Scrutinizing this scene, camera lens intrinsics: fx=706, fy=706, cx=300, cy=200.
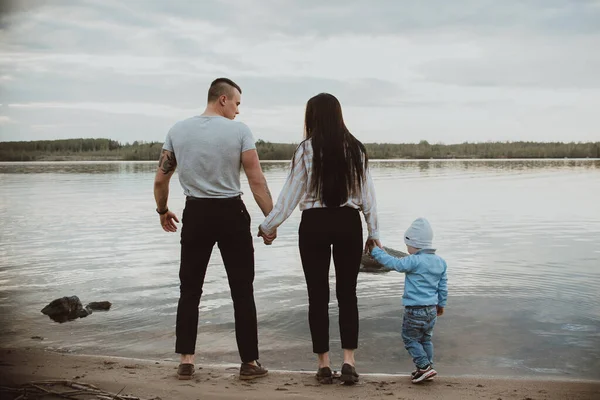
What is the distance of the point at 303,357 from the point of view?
22.2ft

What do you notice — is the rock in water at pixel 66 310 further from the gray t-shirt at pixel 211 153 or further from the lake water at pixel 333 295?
the gray t-shirt at pixel 211 153

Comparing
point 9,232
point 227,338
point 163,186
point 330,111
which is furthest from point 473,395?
point 9,232

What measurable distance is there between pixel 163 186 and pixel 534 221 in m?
16.6

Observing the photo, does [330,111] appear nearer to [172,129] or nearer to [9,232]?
[172,129]

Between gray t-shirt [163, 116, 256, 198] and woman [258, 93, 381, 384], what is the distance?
0.39m

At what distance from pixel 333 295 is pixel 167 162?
4.95 m

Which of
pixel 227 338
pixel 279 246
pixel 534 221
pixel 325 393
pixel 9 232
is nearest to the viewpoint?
pixel 325 393

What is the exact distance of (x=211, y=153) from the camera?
4.97m

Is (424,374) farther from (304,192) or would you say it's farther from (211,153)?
(211,153)

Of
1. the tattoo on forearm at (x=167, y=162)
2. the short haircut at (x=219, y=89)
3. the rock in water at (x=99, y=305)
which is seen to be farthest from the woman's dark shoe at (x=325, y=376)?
the rock in water at (x=99, y=305)

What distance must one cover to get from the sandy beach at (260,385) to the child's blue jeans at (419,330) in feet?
0.75

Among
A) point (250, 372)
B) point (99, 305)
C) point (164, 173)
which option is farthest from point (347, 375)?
point (99, 305)

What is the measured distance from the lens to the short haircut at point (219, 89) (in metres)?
5.12

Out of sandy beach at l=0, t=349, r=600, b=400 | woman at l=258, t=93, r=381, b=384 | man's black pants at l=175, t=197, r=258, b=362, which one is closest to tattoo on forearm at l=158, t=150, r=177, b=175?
man's black pants at l=175, t=197, r=258, b=362
